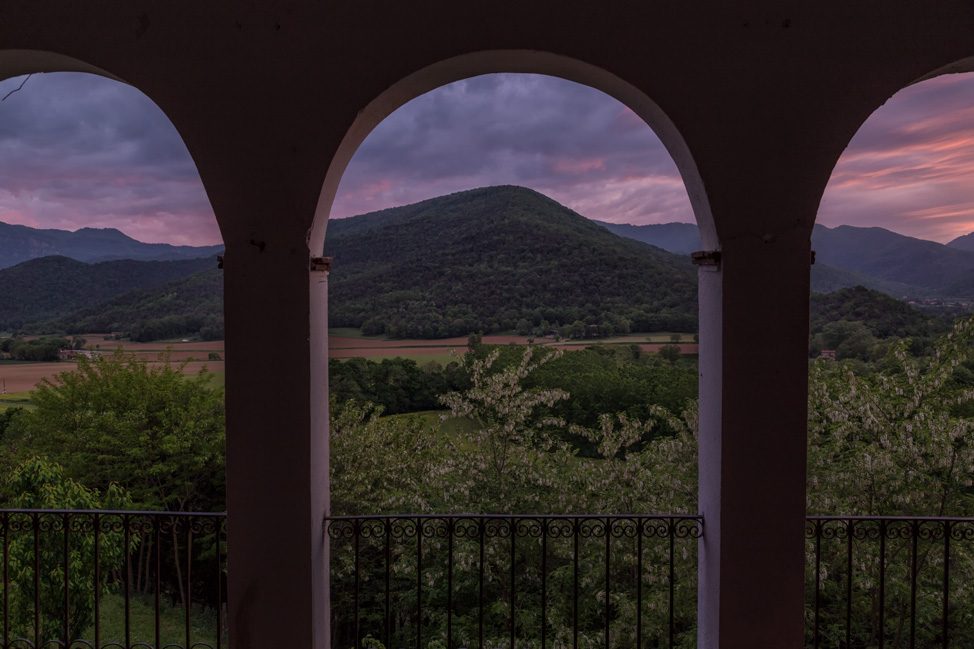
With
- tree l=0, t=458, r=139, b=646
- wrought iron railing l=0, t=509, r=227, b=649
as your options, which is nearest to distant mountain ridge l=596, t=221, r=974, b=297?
wrought iron railing l=0, t=509, r=227, b=649

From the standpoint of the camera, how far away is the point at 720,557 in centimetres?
210

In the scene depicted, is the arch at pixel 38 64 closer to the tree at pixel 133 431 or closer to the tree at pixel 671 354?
the tree at pixel 671 354

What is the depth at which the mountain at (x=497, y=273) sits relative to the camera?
11.9 metres

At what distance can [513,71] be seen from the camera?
241 cm

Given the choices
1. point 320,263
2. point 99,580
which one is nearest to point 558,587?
point 99,580

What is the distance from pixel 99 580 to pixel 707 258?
3485 mm

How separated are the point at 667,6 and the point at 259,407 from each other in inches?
92.0

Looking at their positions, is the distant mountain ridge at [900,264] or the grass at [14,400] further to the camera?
the grass at [14,400]

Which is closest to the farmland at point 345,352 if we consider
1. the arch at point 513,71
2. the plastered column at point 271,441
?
the arch at point 513,71

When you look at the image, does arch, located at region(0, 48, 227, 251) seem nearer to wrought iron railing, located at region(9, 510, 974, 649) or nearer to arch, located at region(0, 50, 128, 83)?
arch, located at region(0, 50, 128, 83)

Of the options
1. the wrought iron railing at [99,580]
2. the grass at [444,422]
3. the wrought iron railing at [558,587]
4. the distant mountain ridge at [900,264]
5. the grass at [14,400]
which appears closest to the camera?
the wrought iron railing at [99,580]

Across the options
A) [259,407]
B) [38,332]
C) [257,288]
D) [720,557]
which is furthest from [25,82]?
[38,332]

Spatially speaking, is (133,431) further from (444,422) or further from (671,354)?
(671,354)

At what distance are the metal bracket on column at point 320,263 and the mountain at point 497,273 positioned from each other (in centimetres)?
800
